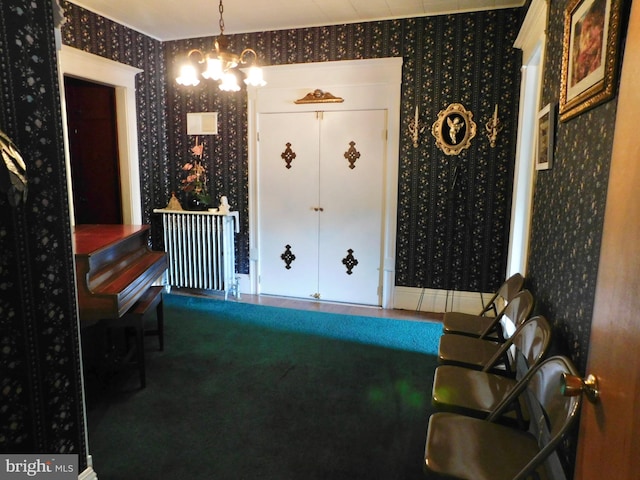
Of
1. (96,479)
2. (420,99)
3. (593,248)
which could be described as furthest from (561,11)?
(96,479)

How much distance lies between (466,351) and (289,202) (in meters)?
2.70

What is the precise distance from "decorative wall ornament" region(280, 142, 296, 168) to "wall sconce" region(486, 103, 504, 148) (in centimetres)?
192

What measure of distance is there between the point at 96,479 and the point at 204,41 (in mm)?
4203

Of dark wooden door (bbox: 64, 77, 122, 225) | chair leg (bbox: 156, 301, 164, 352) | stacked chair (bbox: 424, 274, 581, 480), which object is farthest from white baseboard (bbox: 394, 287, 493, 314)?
dark wooden door (bbox: 64, 77, 122, 225)

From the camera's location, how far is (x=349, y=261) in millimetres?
4520

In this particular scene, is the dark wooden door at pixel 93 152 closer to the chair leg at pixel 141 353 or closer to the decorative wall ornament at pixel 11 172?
the chair leg at pixel 141 353

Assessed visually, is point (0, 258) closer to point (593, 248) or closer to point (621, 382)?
point (621, 382)

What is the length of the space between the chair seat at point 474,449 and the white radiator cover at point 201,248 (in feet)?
11.0

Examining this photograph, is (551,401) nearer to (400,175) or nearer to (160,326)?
(160,326)

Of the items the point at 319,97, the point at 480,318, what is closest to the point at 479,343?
the point at 480,318

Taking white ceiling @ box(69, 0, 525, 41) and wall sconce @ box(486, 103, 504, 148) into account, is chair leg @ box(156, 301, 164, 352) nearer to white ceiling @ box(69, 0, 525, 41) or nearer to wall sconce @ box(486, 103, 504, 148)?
white ceiling @ box(69, 0, 525, 41)

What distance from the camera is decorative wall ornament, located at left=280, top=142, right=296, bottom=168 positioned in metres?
4.52

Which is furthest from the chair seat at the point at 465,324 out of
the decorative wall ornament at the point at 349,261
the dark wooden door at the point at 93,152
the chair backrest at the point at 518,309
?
the dark wooden door at the point at 93,152

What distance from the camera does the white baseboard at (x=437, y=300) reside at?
422 centimetres
